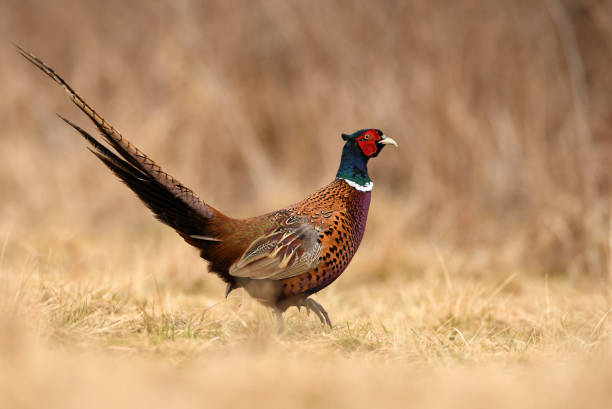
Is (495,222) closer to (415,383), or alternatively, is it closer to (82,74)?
Answer: (415,383)

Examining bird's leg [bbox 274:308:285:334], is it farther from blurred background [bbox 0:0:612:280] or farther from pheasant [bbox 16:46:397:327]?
blurred background [bbox 0:0:612:280]

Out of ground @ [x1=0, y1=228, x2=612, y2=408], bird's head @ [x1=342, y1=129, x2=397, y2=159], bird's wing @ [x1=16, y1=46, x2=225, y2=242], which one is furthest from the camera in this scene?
bird's head @ [x1=342, y1=129, x2=397, y2=159]

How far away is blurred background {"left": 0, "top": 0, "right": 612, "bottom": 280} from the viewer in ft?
20.1

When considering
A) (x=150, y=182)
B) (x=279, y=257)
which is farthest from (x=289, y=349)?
(x=150, y=182)

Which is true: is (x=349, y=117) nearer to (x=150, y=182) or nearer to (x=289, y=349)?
(x=150, y=182)

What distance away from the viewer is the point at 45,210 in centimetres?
745

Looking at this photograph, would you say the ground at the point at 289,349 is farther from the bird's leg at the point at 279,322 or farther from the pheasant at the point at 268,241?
the pheasant at the point at 268,241

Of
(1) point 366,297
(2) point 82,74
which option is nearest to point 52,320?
(1) point 366,297

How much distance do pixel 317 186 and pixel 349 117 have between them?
818mm

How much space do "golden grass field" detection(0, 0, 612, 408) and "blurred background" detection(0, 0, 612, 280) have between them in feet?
0.07

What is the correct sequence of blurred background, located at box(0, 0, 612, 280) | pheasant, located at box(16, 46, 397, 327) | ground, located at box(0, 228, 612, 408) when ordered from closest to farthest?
ground, located at box(0, 228, 612, 408) → pheasant, located at box(16, 46, 397, 327) → blurred background, located at box(0, 0, 612, 280)

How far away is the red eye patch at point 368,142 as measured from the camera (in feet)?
12.7

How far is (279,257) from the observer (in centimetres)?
344

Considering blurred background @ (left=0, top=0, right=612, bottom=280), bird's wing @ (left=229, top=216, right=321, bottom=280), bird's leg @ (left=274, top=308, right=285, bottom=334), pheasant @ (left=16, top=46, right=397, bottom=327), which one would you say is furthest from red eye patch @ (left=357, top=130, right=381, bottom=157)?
blurred background @ (left=0, top=0, right=612, bottom=280)
